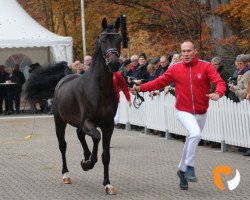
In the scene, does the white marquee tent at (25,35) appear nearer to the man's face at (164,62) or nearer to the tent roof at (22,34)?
the tent roof at (22,34)

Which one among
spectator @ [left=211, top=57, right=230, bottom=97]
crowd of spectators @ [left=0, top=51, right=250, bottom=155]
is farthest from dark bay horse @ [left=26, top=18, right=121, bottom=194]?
spectator @ [left=211, top=57, right=230, bottom=97]

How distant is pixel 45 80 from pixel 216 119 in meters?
4.08

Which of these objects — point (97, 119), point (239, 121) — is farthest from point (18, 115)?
point (97, 119)

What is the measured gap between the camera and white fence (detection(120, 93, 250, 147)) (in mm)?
15328

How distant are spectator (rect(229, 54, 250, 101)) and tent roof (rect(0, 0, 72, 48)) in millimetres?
18070

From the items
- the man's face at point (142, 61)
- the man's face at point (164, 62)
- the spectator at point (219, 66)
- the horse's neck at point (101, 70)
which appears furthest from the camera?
the man's face at point (142, 61)

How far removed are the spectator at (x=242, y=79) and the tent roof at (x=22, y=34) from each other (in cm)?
1807

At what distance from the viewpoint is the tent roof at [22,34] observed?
32781 mm

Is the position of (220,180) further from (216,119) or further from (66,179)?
(216,119)

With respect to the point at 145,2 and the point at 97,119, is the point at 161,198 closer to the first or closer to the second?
the point at 97,119

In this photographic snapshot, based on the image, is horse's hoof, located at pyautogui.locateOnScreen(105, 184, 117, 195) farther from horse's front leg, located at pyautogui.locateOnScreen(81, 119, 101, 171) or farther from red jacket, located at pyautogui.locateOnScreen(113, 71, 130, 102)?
red jacket, located at pyautogui.locateOnScreen(113, 71, 130, 102)

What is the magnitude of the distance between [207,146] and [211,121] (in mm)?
852

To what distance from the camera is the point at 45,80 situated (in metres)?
14.4

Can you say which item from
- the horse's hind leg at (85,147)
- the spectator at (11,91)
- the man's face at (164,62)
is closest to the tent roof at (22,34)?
the spectator at (11,91)
